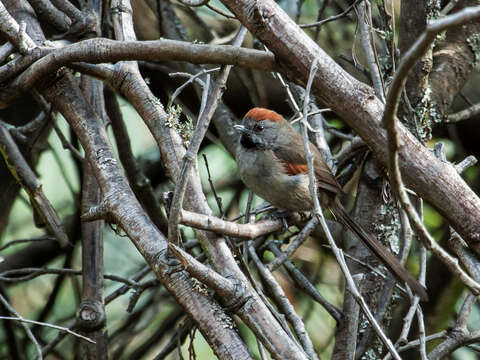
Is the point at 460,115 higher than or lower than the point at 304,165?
lower

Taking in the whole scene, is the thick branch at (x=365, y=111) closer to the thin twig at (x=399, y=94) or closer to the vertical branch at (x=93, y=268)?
the thin twig at (x=399, y=94)

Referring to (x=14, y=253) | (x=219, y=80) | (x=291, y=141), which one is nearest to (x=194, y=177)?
(x=219, y=80)

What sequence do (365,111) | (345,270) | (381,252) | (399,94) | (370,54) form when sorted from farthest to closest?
(381,252) < (370,54) < (365,111) < (345,270) < (399,94)

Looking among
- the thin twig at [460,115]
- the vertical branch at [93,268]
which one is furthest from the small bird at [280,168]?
the vertical branch at [93,268]

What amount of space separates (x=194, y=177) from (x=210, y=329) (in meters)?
0.74

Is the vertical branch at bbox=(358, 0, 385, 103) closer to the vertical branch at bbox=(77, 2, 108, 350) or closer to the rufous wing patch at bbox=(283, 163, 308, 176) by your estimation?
the rufous wing patch at bbox=(283, 163, 308, 176)

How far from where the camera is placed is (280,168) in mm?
4422

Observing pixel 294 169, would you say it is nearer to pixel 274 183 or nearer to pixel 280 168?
pixel 280 168

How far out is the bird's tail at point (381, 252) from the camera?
3.02 meters

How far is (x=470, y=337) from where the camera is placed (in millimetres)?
3023

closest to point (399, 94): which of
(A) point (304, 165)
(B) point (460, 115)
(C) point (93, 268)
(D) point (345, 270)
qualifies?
(D) point (345, 270)

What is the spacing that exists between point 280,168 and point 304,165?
21cm

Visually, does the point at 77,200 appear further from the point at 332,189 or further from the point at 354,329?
the point at 354,329

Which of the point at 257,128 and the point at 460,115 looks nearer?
the point at 460,115
